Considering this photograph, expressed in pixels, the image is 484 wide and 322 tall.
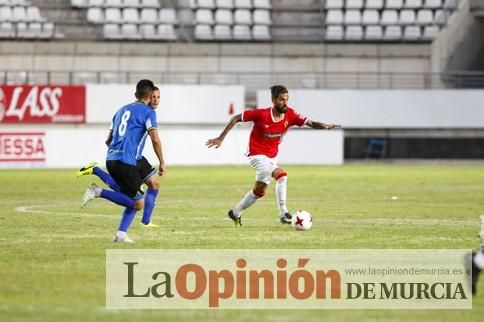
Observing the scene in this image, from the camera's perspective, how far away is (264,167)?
17656mm

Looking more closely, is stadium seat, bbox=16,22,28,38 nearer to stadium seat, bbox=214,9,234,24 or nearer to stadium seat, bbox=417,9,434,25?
stadium seat, bbox=214,9,234,24

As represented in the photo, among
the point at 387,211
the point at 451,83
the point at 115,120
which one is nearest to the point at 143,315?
the point at 115,120

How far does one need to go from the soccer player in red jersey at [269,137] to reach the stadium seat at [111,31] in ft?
104

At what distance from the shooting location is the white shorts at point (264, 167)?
17609 millimetres

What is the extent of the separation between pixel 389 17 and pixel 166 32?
9.58m

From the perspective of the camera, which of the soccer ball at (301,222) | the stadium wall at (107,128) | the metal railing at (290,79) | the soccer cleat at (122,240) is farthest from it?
the metal railing at (290,79)

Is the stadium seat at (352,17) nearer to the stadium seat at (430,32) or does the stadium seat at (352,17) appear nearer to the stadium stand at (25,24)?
the stadium seat at (430,32)

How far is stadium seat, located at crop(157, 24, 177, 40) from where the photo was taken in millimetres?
49312

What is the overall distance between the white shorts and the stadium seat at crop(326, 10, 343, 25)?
33.1 m

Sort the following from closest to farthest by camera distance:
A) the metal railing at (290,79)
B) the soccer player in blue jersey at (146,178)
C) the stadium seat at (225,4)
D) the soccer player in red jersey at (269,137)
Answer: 1. the soccer player in blue jersey at (146,178)
2. the soccer player in red jersey at (269,137)
3. the metal railing at (290,79)
4. the stadium seat at (225,4)

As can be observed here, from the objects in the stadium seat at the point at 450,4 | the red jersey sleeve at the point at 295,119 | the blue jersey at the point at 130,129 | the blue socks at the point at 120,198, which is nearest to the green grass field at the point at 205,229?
the blue socks at the point at 120,198

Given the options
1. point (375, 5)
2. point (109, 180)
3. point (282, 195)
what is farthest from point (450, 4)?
point (109, 180)

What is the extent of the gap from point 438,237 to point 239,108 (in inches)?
1250

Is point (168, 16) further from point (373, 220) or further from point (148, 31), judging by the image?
point (373, 220)
